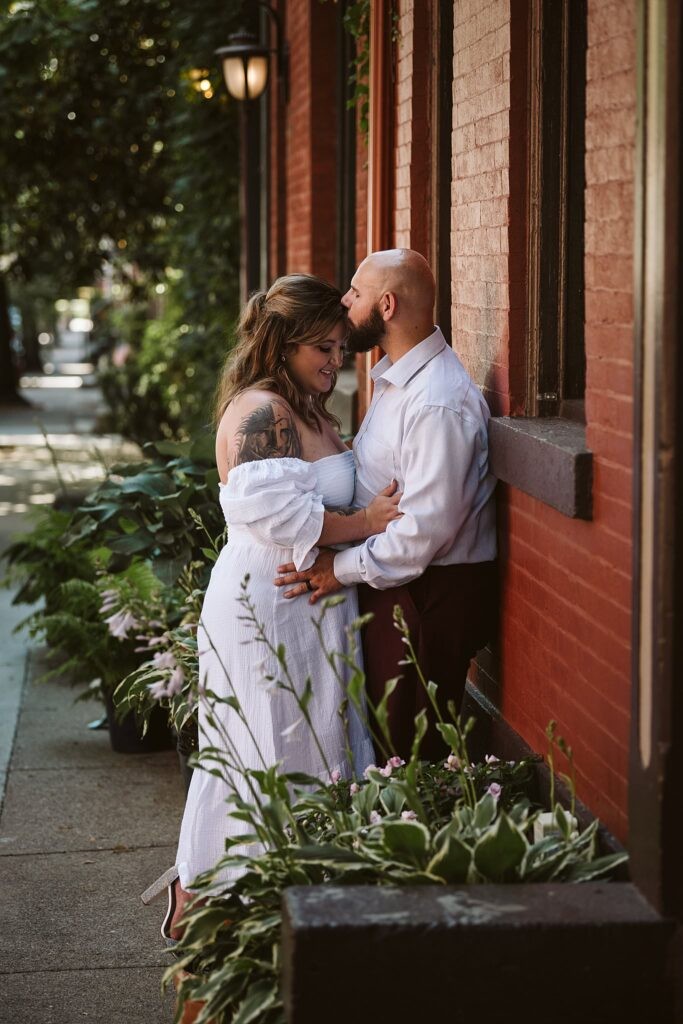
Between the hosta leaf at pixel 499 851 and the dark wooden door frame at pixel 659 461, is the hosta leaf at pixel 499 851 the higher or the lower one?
the lower one

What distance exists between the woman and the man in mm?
79

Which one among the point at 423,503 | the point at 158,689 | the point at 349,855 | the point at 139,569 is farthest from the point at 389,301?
the point at 139,569

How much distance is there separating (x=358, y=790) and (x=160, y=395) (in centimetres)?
1444

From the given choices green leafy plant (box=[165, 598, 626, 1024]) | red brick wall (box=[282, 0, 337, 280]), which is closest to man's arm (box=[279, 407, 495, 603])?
green leafy plant (box=[165, 598, 626, 1024])

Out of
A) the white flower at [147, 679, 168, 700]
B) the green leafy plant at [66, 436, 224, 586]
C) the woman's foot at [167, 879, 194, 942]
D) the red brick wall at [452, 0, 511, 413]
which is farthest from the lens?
the green leafy plant at [66, 436, 224, 586]

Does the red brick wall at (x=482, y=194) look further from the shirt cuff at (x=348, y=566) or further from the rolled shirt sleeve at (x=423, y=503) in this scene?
the shirt cuff at (x=348, y=566)

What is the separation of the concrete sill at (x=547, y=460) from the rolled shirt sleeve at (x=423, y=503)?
0.11m

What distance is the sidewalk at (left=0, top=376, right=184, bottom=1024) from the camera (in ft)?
13.9

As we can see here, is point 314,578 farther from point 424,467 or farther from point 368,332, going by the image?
point 368,332

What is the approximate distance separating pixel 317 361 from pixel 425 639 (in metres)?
0.92

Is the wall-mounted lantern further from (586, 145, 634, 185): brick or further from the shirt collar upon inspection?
(586, 145, 634, 185): brick

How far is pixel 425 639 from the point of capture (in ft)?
14.5

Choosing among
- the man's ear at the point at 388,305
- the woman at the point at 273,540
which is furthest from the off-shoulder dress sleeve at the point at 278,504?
the man's ear at the point at 388,305

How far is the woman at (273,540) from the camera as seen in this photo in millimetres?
4230
